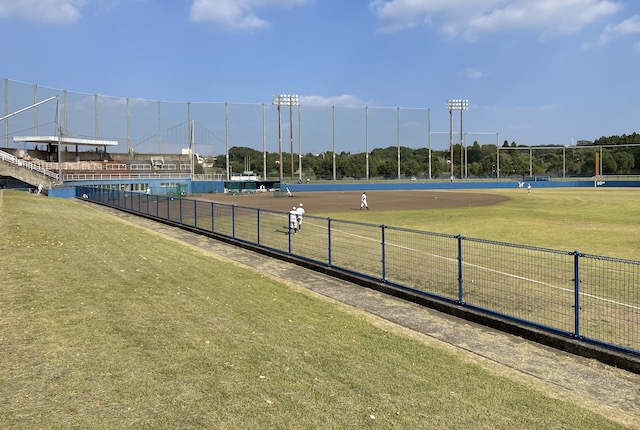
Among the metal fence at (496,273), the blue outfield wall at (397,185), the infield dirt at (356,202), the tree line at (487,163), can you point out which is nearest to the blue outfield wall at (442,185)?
the blue outfield wall at (397,185)

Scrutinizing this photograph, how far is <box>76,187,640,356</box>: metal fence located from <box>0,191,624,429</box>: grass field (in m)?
2.65

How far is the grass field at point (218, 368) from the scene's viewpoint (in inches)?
204

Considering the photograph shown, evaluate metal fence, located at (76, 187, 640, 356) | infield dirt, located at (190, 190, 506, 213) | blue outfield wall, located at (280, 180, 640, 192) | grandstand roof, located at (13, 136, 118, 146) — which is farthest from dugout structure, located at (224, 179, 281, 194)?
metal fence, located at (76, 187, 640, 356)

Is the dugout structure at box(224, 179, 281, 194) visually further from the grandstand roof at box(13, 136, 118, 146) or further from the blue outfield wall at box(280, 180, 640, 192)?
the grandstand roof at box(13, 136, 118, 146)

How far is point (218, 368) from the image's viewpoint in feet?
20.8

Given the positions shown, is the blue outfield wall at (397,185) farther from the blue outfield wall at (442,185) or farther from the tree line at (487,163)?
the tree line at (487,163)

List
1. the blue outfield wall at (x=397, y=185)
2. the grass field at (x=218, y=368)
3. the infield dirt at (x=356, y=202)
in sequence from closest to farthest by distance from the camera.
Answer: the grass field at (x=218, y=368) → the infield dirt at (x=356, y=202) → the blue outfield wall at (x=397, y=185)

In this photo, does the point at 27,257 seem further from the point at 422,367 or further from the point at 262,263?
the point at 422,367

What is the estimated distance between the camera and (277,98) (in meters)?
108

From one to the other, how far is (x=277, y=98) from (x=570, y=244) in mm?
94777

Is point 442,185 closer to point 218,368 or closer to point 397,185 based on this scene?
point 397,185

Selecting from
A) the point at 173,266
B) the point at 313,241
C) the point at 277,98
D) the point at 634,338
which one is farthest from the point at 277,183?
the point at 634,338

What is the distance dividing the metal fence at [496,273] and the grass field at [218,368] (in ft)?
8.68

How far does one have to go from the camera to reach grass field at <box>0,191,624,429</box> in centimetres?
519
